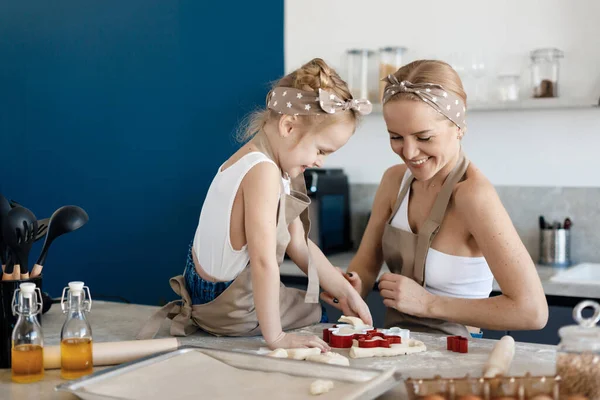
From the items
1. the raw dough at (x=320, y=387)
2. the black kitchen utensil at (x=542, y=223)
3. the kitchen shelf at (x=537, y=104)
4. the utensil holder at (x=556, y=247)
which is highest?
the kitchen shelf at (x=537, y=104)

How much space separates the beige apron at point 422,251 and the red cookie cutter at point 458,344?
381mm

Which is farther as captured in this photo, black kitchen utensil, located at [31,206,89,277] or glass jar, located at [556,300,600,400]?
black kitchen utensil, located at [31,206,89,277]

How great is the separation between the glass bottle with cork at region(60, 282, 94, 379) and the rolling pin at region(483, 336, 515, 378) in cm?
71

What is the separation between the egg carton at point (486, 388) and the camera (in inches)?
40.8

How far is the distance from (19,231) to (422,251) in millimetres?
975

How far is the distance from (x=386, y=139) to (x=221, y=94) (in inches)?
36.4

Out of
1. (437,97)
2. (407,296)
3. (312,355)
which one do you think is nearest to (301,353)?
(312,355)

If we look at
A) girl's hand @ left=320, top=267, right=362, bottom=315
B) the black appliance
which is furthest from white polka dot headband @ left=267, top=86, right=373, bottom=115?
the black appliance

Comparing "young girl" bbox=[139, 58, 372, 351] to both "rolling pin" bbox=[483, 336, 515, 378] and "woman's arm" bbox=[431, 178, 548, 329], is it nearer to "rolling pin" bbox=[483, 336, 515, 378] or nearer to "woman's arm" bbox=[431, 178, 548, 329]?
"woman's arm" bbox=[431, 178, 548, 329]

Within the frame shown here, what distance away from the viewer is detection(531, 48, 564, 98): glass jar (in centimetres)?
328

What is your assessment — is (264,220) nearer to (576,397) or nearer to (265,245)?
(265,245)

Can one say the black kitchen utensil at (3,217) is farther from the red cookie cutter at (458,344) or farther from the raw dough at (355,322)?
the red cookie cutter at (458,344)

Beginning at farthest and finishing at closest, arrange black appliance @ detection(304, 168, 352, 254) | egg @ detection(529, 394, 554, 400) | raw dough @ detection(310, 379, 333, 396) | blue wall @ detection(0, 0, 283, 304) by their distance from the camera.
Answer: blue wall @ detection(0, 0, 283, 304) < black appliance @ detection(304, 168, 352, 254) < raw dough @ detection(310, 379, 333, 396) < egg @ detection(529, 394, 554, 400)

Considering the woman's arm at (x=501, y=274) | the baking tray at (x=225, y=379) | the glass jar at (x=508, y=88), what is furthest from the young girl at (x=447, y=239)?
the glass jar at (x=508, y=88)
